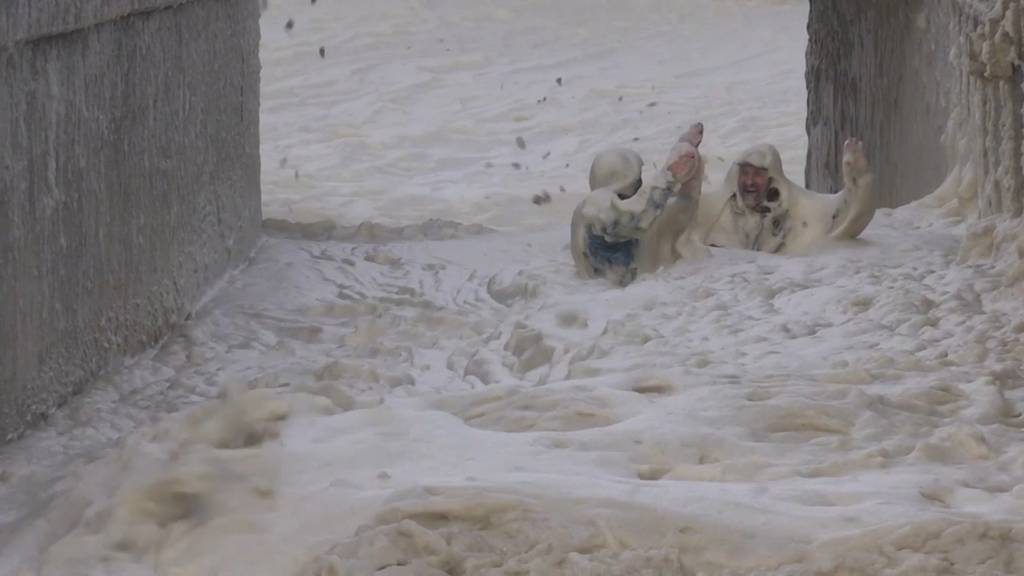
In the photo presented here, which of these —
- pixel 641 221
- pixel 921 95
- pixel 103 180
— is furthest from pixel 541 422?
pixel 921 95

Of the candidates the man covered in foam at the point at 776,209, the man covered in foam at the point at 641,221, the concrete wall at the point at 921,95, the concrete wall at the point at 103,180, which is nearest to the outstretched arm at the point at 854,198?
the man covered in foam at the point at 776,209

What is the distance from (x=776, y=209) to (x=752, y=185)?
0.35ft

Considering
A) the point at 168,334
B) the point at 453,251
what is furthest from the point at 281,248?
the point at 168,334

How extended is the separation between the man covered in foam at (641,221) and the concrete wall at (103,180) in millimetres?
1176

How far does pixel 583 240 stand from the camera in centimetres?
496

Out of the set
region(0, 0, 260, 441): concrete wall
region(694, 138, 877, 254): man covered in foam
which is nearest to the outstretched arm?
region(694, 138, 877, 254): man covered in foam

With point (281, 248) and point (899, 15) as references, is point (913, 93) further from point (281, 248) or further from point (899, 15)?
point (281, 248)

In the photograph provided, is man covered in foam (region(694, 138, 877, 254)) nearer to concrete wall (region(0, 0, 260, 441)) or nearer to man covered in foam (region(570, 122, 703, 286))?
man covered in foam (region(570, 122, 703, 286))

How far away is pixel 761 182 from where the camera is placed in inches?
195

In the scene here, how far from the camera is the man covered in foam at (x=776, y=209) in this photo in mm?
4734

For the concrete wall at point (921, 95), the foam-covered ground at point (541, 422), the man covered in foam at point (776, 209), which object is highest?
the concrete wall at point (921, 95)

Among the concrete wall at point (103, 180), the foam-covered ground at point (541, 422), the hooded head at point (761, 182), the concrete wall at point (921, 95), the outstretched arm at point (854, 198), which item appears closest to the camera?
the foam-covered ground at point (541, 422)

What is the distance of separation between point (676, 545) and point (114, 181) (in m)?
2.05

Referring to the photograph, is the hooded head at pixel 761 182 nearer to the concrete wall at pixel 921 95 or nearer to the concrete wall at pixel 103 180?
the concrete wall at pixel 921 95
